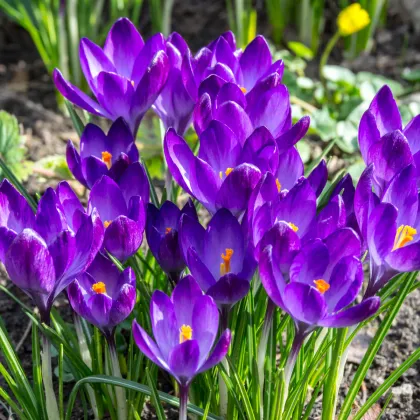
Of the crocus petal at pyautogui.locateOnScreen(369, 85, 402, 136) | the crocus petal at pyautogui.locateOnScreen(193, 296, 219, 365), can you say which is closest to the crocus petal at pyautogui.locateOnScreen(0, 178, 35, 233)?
the crocus petal at pyautogui.locateOnScreen(193, 296, 219, 365)

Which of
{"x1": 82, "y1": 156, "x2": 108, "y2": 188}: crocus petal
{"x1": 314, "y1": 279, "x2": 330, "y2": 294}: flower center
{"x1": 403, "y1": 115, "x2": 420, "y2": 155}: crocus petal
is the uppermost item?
{"x1": 403, "y1": 115, "x2": 420, "y2": 155}: crocus petal

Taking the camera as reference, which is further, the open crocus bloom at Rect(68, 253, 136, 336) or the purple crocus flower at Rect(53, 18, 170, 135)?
the purple crocus flower at Rect(53, 18, 170, 135)

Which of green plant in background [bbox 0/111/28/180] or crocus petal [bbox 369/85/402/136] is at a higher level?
crocus petal [bbox 369/85/402/136]

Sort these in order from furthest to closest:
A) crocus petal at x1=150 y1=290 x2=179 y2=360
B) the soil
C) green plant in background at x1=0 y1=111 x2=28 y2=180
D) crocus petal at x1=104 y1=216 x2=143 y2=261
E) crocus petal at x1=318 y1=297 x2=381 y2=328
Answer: green plant in background at x1=0 y1=111 x2=28 y2=180 < the soil < crocus petal at x1=104 y1=216 x2=143 y2=261 < crocus petal at x1=150 y1=290 x2=179 y2=360 < crocus petal at x1=318 y1=297 x2=381 y2=328

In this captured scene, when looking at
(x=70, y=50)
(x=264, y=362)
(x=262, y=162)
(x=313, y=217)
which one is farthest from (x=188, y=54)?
(x=70, y=50)

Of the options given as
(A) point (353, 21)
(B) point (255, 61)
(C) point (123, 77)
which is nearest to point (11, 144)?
(C) point (123, 77)

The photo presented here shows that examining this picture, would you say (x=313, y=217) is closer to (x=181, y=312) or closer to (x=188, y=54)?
(x=181, y=312)

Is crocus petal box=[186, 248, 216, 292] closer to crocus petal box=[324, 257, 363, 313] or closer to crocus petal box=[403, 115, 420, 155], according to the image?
crocus petal box=[324, 257, 363, 313]
